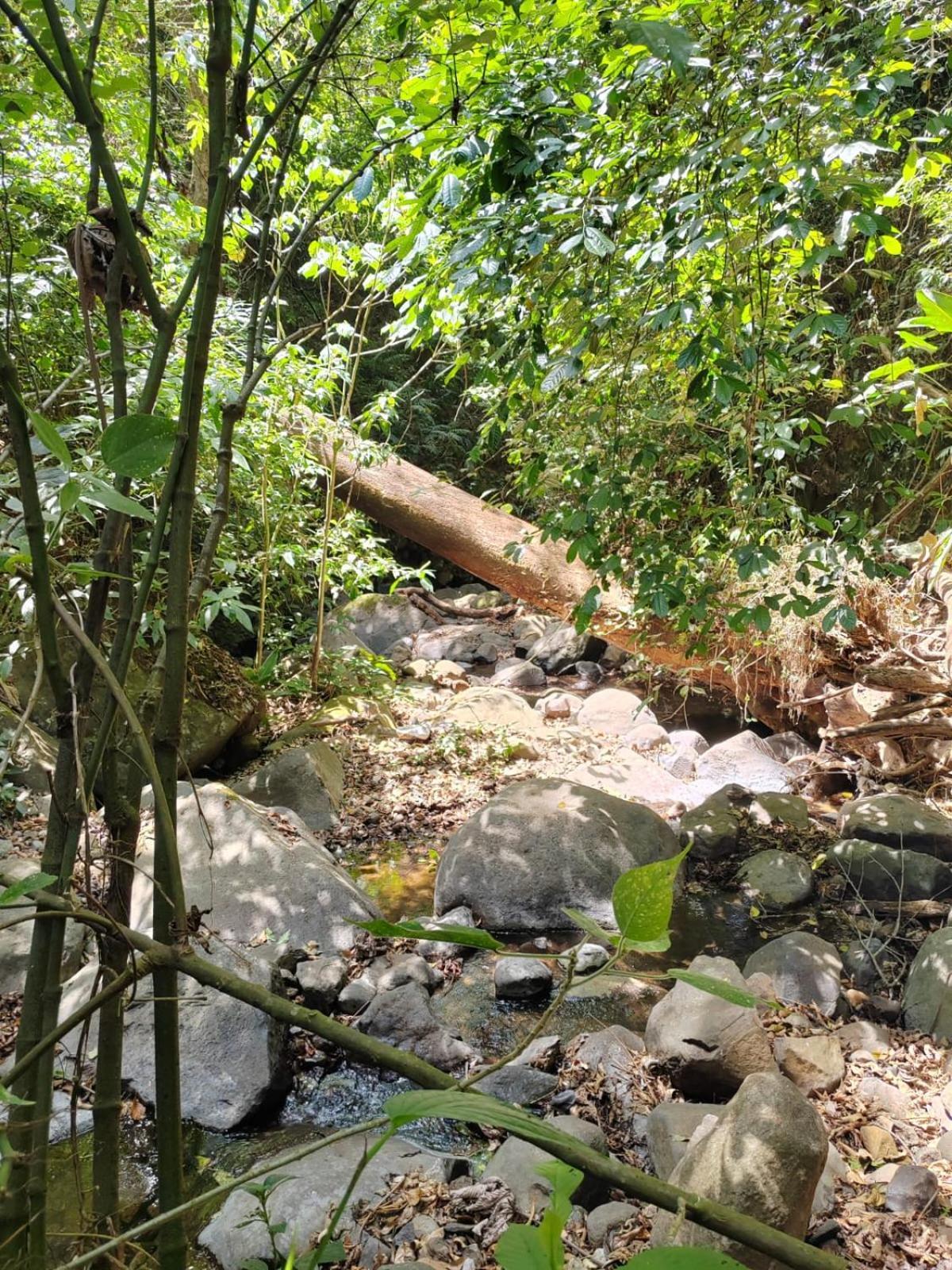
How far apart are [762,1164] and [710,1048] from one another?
0.86 meters

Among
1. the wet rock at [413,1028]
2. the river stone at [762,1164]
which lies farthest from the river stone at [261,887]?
the river stone at [762,1164]

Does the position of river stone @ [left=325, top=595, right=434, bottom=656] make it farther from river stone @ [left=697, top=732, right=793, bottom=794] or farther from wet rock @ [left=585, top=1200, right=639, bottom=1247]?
wet rock @ [left=585, top=1200, right=639, bottom=1247]

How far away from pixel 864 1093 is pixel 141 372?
392cm

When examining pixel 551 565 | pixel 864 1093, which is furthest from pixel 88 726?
pixel 551 565

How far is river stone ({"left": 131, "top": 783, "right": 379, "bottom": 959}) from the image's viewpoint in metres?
3.58

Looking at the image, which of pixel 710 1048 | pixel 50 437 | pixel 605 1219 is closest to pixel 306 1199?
pixel 605 1219

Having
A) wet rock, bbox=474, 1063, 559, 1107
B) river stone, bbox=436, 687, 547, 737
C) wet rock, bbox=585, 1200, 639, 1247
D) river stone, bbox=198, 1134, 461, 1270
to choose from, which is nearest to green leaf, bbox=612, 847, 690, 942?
river stone, bbox=198, 1134, 461, 1270

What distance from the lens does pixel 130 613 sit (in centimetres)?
80

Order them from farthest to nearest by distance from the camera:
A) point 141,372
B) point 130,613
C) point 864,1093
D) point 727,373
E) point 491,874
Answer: point 491,874
point 141,372
point 864,1093
point 727,373
point 130,613

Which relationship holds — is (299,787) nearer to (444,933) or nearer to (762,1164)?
(762,1164)

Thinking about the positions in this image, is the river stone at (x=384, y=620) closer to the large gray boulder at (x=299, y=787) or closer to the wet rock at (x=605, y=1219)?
the large gray boulder at (x=299, y=787)

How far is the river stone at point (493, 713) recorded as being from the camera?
22.1 ft

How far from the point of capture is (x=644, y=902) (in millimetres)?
443

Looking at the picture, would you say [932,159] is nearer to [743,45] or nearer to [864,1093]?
[743,45]
